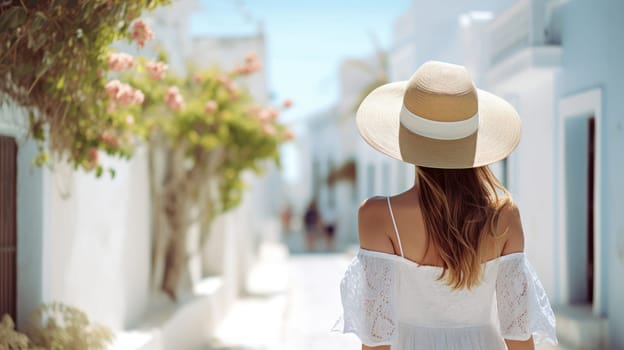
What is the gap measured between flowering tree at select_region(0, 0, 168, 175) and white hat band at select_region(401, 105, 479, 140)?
2.07m

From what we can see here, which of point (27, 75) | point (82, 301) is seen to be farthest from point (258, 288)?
point (27, 75)

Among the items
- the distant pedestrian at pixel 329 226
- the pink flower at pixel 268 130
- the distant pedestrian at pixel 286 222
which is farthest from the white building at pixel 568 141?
the distant pedestrian at pixel 286 222

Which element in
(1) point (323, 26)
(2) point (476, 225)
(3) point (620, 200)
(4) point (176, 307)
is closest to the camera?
(2) point (476, 225)

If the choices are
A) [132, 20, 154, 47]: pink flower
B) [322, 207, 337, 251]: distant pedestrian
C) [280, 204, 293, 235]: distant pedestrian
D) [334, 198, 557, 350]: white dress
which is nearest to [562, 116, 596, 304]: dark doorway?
[132, 20, 154, 47]: pink flower

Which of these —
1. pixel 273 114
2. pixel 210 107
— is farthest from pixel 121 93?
pixel 273 114

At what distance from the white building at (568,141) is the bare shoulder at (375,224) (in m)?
4.03

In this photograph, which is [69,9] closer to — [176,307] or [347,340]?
[176,307]

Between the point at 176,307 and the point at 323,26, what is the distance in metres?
9.44

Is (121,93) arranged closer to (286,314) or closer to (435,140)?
(435,140)

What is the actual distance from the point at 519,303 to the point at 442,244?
362mm

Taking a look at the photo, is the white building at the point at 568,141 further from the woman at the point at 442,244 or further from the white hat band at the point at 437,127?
the white hat band at the point at 437,127

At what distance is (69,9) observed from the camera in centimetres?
422

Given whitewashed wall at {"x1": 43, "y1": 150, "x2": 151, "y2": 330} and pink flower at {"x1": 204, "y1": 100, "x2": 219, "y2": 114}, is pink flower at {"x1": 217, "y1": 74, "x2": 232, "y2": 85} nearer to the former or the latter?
pink flower at {"x1": 204, "y1": 100, "x2": 219, "y2": 114}

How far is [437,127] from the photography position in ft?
8.50
